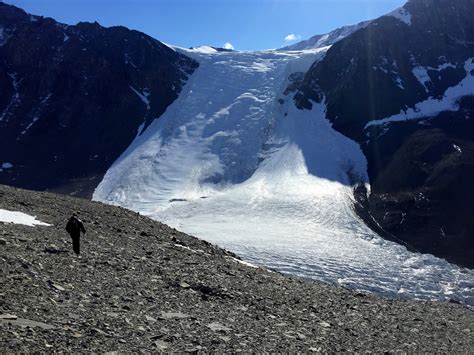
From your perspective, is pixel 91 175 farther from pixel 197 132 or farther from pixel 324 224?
pixel 324 224

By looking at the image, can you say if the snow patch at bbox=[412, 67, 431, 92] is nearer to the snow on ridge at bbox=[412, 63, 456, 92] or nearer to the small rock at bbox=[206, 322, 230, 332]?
the snow on ridge at bbox=[412, 63, 456, 92]

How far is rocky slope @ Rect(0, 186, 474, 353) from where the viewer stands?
11156 millimetres

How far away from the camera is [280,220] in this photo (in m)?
68.4

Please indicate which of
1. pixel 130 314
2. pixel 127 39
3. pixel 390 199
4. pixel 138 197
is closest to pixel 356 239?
pixel 390 199

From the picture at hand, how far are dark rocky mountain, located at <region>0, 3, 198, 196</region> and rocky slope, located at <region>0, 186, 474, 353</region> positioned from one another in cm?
7449

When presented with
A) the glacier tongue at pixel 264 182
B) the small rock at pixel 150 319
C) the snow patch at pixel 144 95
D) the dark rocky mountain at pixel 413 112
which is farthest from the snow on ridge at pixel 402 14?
the small rock at pixel 150 319

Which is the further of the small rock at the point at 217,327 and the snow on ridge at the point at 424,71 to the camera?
the snow on ridge at the point at 424,71

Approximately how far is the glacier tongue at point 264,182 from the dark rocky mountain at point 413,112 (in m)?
4.29

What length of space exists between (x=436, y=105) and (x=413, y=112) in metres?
5.07

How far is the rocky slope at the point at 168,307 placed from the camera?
36.6 feet

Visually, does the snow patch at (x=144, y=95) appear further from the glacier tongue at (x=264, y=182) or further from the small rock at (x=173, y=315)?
the small rock at (x=173, y=315)

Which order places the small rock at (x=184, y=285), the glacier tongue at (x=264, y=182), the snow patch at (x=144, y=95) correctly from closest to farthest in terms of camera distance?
the small rock at (x=184, y=285) → the glacier tongue at (x=264, y=182) → the snow patch at (x=144, y=95)

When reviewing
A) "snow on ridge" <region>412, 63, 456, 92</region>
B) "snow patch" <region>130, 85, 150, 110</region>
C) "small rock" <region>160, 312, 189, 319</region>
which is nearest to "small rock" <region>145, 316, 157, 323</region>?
"small rock" <region>160, 312, 189, 319</region>

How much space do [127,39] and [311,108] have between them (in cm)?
6137
